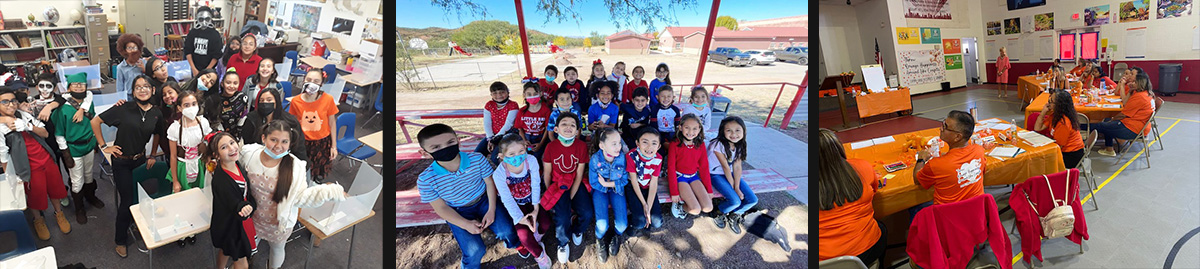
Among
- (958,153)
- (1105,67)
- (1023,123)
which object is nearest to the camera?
(958,153)

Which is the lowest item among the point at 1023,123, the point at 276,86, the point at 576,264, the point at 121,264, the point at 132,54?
the point at 576,264

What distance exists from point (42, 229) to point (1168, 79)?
627 centimetres

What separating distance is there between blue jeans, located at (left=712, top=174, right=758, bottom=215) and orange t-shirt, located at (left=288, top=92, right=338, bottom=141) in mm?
1865

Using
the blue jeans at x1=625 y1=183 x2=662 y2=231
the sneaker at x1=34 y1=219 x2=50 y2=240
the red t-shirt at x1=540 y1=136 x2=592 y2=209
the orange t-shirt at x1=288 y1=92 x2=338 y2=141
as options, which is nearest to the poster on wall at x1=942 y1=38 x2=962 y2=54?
the blue jeans at x1=625 y1=183 x2=662 y2=231

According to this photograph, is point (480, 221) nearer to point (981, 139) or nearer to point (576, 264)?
point (576, 264)

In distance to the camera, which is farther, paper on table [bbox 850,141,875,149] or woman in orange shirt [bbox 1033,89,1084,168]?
woman in orange shirt [bbox 1033,89,1084,168]

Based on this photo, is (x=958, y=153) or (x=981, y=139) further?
(x=981, y=139)

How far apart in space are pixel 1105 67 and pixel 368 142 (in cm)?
450

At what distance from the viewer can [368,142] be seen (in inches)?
80.7

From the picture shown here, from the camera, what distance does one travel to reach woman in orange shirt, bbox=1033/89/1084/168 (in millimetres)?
3088

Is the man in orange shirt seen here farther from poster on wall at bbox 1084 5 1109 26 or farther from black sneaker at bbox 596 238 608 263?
black sneaker at bbox 596 238 608 263

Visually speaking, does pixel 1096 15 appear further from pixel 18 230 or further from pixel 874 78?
pixel 18 230

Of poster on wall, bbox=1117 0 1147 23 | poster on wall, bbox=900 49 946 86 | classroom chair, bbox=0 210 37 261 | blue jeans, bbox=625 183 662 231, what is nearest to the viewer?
classroom chair, bbox=0 210 37 261

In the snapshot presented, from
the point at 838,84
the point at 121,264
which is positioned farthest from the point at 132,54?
the point at 838,84
